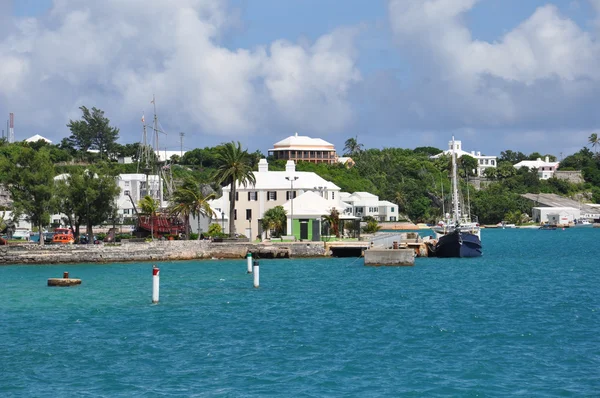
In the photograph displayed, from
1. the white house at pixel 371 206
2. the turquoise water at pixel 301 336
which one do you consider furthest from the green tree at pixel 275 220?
the white house at pixel 371 206

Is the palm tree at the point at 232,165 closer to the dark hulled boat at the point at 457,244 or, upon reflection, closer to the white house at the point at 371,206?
the dark hulled boat at the point at 457,244

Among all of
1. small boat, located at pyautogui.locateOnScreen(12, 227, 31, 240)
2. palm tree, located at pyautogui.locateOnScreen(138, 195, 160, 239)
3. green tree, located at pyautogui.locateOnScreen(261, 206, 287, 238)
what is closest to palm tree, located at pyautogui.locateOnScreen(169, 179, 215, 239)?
palm tree, located at pyautogui.locateOnScreen(138, 195, 160, 239)

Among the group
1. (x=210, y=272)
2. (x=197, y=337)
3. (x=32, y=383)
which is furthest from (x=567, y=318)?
(x=210, y=272)

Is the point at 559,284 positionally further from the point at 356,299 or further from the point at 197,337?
the point at 197,337

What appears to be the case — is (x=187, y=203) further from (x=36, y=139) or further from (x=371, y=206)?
(x=36, y=139)

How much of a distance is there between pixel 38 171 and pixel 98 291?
110 ft

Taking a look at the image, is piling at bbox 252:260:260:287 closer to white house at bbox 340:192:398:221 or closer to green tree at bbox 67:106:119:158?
white house at bbox 340:192:398:221

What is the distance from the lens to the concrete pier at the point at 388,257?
229 feet

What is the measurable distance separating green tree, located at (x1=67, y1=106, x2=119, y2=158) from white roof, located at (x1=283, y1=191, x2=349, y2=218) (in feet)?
353

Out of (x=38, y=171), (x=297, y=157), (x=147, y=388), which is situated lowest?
(x=147, y=388)

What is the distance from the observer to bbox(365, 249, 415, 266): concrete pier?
229 ft

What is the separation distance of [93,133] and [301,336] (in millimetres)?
159589

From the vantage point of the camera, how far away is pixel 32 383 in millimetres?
27922

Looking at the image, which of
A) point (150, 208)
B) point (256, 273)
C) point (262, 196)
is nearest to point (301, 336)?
point (256, 273)
